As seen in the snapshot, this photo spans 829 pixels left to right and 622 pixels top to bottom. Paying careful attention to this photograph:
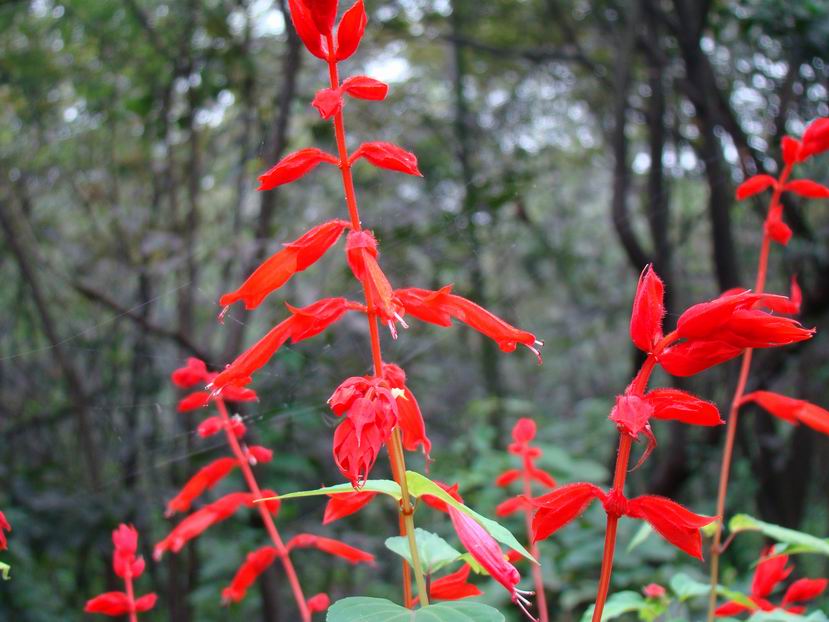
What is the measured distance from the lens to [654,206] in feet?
8.84

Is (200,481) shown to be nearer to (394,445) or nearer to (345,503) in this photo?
(345,503)

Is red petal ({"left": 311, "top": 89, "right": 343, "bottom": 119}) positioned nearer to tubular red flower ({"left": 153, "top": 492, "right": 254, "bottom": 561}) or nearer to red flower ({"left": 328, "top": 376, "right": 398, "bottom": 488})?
red flower ({"left": 328, "top": 376, "right": 398, "bottom": 488})

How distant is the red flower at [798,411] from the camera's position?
75 centimetres

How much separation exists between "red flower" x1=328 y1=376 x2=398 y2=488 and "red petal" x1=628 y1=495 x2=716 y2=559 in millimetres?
171

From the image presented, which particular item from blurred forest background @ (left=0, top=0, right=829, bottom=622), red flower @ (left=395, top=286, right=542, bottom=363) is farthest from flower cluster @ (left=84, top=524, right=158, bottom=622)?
blurred forest background @ (left=0, top=0, right=829, bottom=622)

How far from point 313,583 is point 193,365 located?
3815mm

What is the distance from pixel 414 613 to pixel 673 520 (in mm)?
176

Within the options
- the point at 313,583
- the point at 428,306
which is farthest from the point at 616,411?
the point at 313,583

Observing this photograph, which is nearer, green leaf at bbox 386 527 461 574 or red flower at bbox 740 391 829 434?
green leaf at bbox 386 527 461 574

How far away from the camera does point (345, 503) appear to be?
0.61m

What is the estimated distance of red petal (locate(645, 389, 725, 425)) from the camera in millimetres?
477

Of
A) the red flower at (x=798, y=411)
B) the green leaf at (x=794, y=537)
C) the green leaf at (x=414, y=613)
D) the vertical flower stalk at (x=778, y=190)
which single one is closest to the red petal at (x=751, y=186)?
the vertical flower stalk at (x=778, y=190)

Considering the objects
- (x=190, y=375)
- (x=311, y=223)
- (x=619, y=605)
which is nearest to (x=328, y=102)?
(x=190, y=375)

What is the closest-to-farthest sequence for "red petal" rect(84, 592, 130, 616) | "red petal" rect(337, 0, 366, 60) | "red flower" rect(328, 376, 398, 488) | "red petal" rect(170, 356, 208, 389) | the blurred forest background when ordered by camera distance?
"red flower" rect(328, 376, 398, 488)
"red petal" rect(337, 0, 366, 60)
"red petal" rect(84, 592, 130, 616)
"red petal" rect(170, 356, 208, 389)
the blurred forest background
